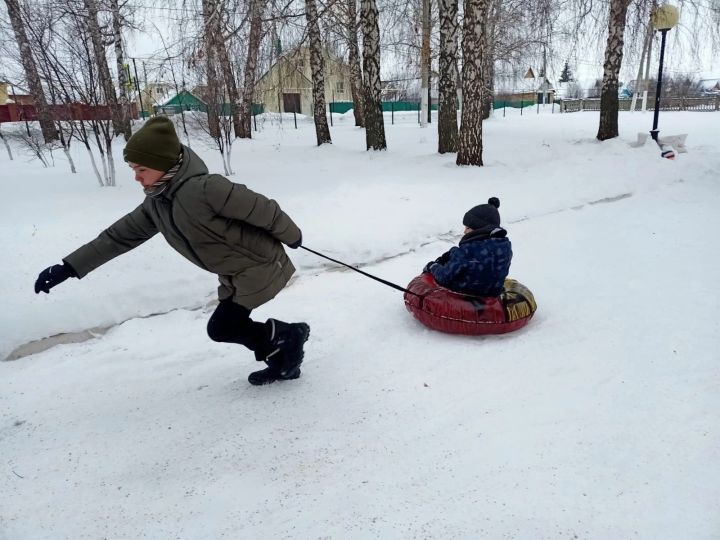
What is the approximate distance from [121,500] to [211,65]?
331 inches

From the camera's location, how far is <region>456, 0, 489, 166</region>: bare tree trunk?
877cm

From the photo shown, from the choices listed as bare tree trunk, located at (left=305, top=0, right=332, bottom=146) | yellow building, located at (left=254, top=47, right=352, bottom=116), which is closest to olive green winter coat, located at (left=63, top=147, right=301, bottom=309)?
bare tree trunk, located at (left=305, top=0, right=332, bottom=146)

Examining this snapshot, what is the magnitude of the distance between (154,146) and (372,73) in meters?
9.51

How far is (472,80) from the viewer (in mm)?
9070

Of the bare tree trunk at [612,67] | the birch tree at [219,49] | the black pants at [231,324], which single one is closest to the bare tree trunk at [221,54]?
the birch tree at [219,49]

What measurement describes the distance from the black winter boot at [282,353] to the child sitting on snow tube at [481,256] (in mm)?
1243

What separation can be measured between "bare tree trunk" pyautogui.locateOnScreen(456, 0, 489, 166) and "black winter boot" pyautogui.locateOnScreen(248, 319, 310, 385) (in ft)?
24.2

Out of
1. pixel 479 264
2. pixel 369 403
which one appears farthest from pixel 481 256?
pixel 369 403

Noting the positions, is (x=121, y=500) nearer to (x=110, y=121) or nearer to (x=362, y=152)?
(x=110, y=121)

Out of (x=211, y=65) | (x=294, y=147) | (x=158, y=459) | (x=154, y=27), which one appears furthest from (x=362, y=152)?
(x=158, y=459)

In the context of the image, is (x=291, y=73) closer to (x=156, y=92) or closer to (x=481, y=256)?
(x=481, y=256)

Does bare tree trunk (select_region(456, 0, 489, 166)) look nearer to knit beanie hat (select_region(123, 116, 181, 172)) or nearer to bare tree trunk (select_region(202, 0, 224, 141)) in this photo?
bare tree trunk (select_region(202, 0, 224, 141))

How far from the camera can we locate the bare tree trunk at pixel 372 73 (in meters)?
10.6

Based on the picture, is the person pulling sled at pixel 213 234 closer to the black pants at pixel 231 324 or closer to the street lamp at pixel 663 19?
the black pants at pixel 231 324
